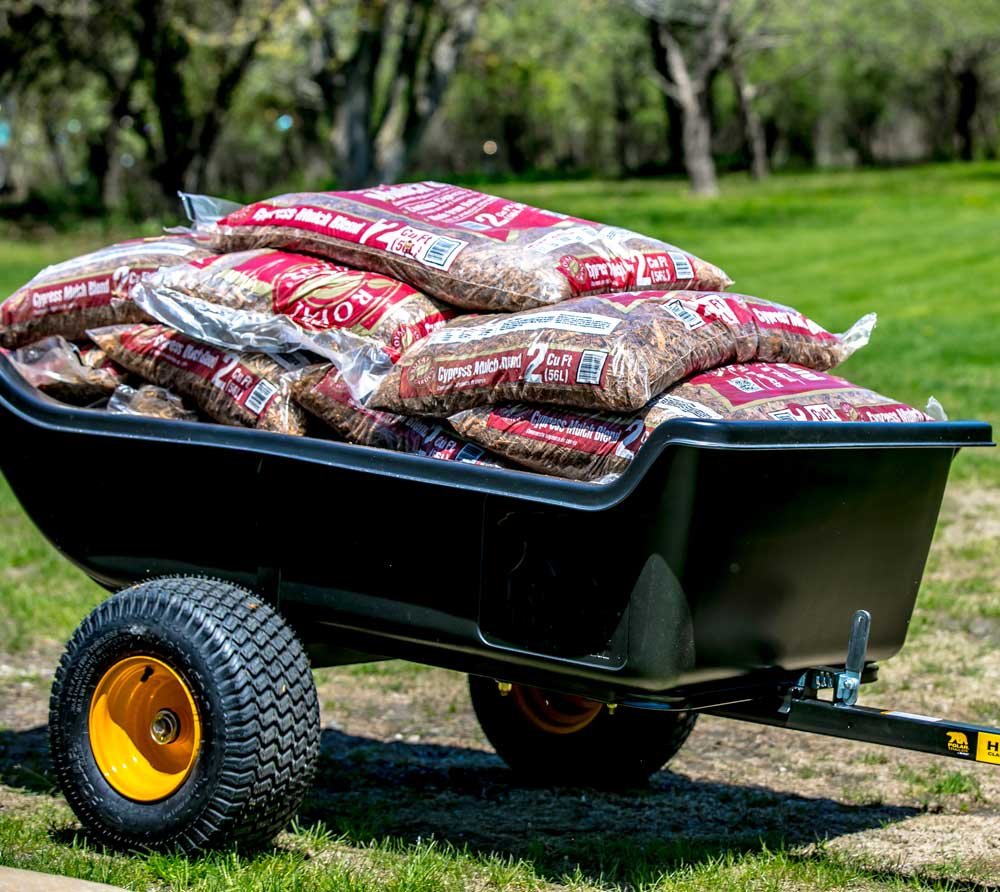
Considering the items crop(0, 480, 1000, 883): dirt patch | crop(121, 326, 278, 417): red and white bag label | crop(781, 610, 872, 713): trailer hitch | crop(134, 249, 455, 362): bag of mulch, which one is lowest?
crop(0, 480, 1000, 883): dirt patch

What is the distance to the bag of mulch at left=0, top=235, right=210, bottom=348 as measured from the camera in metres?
4.25

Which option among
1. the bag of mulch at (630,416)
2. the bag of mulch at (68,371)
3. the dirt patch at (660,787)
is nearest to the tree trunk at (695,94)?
the dirt patch at (660,787)

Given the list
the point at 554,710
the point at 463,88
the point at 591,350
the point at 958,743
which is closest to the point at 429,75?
the point at 554,710

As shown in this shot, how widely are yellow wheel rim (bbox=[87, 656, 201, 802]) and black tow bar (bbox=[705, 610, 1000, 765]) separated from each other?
1.23 metres

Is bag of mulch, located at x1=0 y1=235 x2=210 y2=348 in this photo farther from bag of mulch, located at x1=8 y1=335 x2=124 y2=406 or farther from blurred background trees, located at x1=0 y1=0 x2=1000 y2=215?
blurred background trees, located at x1=0 y1=0 x2=1000 y2=215

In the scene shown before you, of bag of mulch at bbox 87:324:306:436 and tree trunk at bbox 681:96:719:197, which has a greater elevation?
bag of mulch at bbox 87:324:306:436

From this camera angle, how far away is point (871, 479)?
3.31 m

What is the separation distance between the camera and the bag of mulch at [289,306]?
385cm

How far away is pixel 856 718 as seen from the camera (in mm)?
3248

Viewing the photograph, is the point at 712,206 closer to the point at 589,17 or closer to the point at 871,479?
the point at 589,17

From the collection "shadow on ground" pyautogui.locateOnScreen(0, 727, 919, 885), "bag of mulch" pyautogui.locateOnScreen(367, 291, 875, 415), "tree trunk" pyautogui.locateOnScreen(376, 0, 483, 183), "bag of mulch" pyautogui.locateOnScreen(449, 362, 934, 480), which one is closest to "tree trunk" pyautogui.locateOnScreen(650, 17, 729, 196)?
"tree trunk" pyautogui.locateOnScreen(376, 0, 483, 183)

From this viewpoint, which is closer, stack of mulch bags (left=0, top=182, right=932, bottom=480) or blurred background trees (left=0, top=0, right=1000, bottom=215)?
stack of mulch bags (left=0, top=182, right=932, bottom=480)

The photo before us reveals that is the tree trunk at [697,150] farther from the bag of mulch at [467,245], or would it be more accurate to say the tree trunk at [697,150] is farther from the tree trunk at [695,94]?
the bag of mulch at [467,245]

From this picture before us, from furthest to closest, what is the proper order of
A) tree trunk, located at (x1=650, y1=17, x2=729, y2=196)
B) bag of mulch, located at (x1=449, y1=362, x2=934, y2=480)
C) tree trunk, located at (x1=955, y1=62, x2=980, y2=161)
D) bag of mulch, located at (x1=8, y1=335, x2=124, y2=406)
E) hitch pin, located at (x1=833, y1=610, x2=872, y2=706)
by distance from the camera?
tree trunk, located at (x1=955, y1=62, x2=980, y2=161), tree trunk, located at (x1=650, y1=17, x2=729, y2=196), bag of mulch, located at (x1=8, y1=335, x2=124, y2=406), bag of mulch, located at (x1=449, y1=362, x2=934, y2=480), hitch pin, located at (x1=833, y1=610, x2=872, y2=706)
